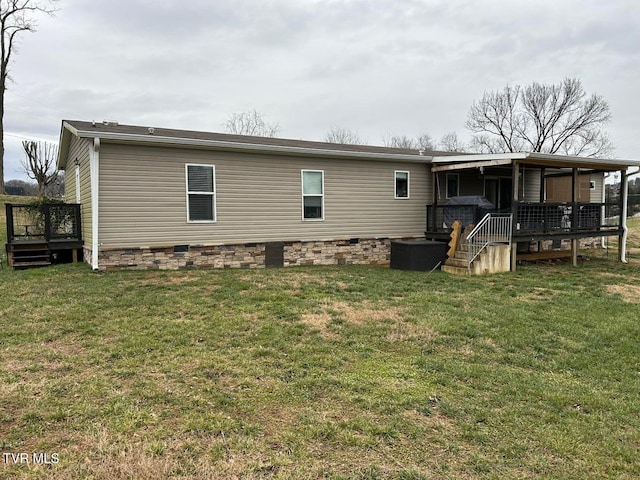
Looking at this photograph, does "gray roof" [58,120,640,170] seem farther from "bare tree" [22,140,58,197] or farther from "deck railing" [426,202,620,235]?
"bare tree" [22,140,58,197]

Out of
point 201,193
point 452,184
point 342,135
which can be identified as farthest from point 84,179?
point 342,135

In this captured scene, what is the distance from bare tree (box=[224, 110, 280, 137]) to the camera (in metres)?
32.3

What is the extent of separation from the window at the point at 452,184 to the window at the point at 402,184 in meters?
1.61

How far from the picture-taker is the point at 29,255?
372 inches

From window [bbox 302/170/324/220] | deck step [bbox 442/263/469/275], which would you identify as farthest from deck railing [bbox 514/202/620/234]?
window [bbox 302/170/324/220]

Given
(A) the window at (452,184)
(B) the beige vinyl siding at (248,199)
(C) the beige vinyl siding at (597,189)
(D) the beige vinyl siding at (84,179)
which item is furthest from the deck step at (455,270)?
(C) the beige vinyl siding at (597,189)

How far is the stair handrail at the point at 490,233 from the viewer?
1002 centimetres

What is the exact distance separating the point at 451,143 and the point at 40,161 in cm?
3505

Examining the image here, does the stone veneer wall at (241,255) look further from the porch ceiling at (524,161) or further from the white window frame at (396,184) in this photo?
the porch ceiling at (524,161)

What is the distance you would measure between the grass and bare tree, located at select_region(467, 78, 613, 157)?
3196cm

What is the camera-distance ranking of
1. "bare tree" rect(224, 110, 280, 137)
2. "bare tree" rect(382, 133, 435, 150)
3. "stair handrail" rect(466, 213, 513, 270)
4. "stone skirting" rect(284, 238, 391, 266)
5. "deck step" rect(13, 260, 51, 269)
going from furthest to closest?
"bare tree" rect(382, 133, 435, 150) < "bare tree" rect(224, 110, 280, 137) < "stone skirting" rect(284, 238, 391, 266) < "stair handrail" rect(466, 213, 513, 270) < "deck step" rect(13, 260, 51, 269)

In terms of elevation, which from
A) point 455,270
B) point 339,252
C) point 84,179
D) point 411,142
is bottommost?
point 455,270

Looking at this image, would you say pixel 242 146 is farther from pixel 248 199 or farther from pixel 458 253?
pixel 458 253

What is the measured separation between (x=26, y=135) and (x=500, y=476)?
31.7 m
